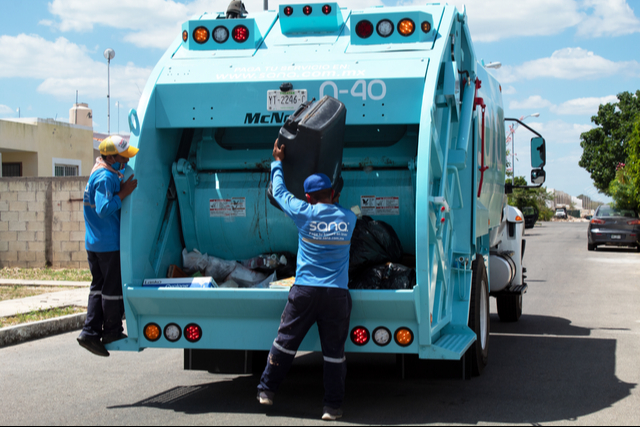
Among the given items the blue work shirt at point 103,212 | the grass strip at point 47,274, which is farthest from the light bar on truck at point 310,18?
the grass strip at point 47,274

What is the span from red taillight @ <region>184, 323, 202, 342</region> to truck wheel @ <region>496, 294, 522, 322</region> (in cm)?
513

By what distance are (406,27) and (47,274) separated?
11.2m

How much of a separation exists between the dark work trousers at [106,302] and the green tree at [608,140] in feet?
162

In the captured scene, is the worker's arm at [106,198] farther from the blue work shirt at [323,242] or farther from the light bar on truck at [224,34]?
the light bar on truck at [224,34]

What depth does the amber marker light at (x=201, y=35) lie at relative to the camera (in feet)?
18.2

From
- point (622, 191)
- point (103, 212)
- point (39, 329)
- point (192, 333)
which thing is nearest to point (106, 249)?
point (103, 212)

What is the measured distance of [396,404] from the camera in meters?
5.25

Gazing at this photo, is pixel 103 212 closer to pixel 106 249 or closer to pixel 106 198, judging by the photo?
pixel 106 198

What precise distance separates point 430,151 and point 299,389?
2285mm

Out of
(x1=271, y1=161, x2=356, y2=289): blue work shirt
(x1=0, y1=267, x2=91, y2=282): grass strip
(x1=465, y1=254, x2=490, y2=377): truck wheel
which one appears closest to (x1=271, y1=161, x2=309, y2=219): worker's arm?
(x1=271, y1=161, x2=356, y2=289): blue work shirt

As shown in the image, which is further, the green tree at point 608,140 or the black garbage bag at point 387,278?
the green tree at point 608,140

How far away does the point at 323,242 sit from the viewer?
15.5 feet

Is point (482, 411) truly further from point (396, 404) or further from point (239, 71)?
point (239, 71)

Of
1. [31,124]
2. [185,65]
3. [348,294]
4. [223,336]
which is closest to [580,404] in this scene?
[348,294]
